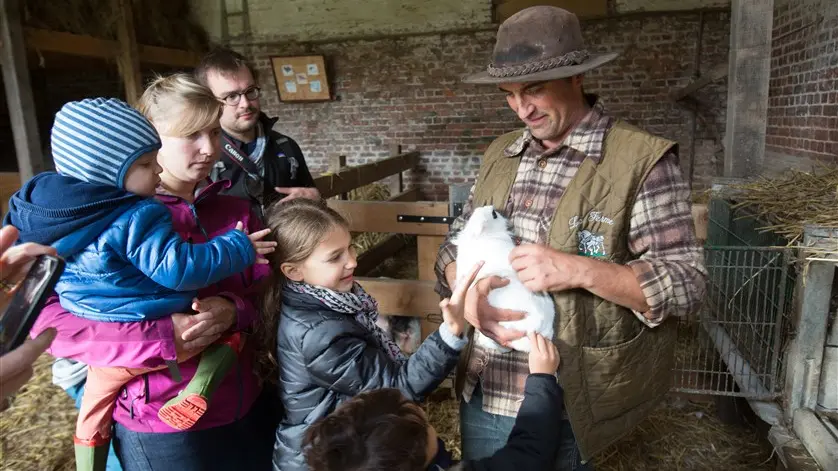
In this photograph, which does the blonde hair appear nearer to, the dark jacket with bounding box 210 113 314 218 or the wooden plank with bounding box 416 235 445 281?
the dark jacket with bounding box 210 113 314 218

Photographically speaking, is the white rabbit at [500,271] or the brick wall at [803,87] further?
the brick wall at [803,87]

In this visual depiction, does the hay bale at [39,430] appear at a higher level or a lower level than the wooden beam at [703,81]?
lower

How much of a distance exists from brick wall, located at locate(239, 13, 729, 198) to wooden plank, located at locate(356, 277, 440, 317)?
5216 millimetres

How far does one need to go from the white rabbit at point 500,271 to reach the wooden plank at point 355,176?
2167 millimetres

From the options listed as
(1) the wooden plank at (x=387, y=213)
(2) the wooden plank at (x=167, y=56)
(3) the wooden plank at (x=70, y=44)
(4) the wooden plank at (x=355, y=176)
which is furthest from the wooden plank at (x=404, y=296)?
(2) the wooden plank at (x=167, y=56)

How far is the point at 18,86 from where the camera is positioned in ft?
A: 13.8

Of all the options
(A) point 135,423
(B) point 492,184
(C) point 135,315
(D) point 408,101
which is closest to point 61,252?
(C) point 135,315

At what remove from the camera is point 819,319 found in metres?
2.16

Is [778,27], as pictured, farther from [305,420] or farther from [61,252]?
[61,252]

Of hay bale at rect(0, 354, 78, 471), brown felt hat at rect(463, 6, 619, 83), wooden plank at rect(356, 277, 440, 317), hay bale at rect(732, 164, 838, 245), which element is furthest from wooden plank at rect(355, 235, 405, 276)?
brown felt hat at rect(463, 6, 619, 83)

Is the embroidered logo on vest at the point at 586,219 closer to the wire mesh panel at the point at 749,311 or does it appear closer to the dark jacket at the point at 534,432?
the dark jacket at the point at 534,432

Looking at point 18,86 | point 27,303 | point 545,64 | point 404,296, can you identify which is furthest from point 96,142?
point 18,86

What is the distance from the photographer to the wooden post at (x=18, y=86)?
4.17 metres

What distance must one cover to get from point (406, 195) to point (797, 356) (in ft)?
13.1
